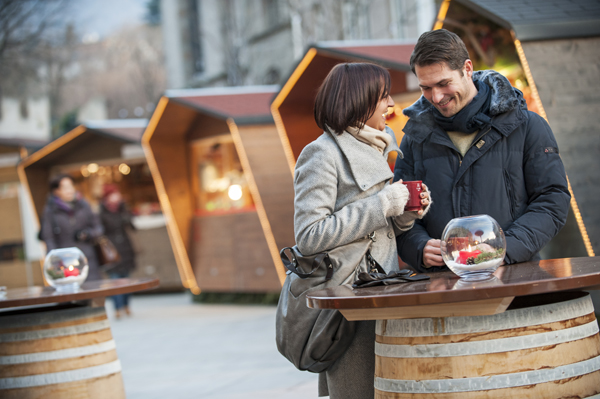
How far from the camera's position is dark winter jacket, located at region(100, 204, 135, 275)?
10.3m

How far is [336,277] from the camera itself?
8.38ft

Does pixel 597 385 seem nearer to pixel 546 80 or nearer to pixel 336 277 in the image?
pixel 336 277

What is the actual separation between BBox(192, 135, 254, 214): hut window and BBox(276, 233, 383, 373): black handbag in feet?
26.8

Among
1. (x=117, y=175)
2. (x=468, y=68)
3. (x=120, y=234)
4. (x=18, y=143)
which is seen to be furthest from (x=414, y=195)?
(x=18, y=143)

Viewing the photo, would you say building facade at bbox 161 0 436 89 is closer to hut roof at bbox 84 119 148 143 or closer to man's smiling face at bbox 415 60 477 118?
hut roof at bbox 84 119 148 143

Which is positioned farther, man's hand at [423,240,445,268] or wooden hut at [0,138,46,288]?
wooden hut at [0,138,46,288]

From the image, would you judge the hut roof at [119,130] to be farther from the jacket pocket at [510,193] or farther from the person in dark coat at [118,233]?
the jacket pocket at [510,193]

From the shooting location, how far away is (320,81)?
318 inches

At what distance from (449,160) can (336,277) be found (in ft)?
2.15

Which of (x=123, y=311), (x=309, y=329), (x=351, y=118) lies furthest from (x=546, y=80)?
(x=123, y=311)

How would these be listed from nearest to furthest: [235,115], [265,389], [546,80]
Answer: [546,80]
[265,389]
[235,115]

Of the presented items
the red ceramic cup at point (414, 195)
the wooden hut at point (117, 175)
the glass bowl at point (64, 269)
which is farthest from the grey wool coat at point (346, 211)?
the wooden hut at point (117, 175)

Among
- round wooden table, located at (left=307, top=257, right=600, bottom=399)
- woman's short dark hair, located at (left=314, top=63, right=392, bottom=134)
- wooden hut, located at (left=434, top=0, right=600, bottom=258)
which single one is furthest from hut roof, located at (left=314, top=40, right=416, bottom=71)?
round wooden table, located at (left=307, top=257, right=600, bottom=399)

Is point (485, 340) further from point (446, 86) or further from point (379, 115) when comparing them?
point (446, 86)
